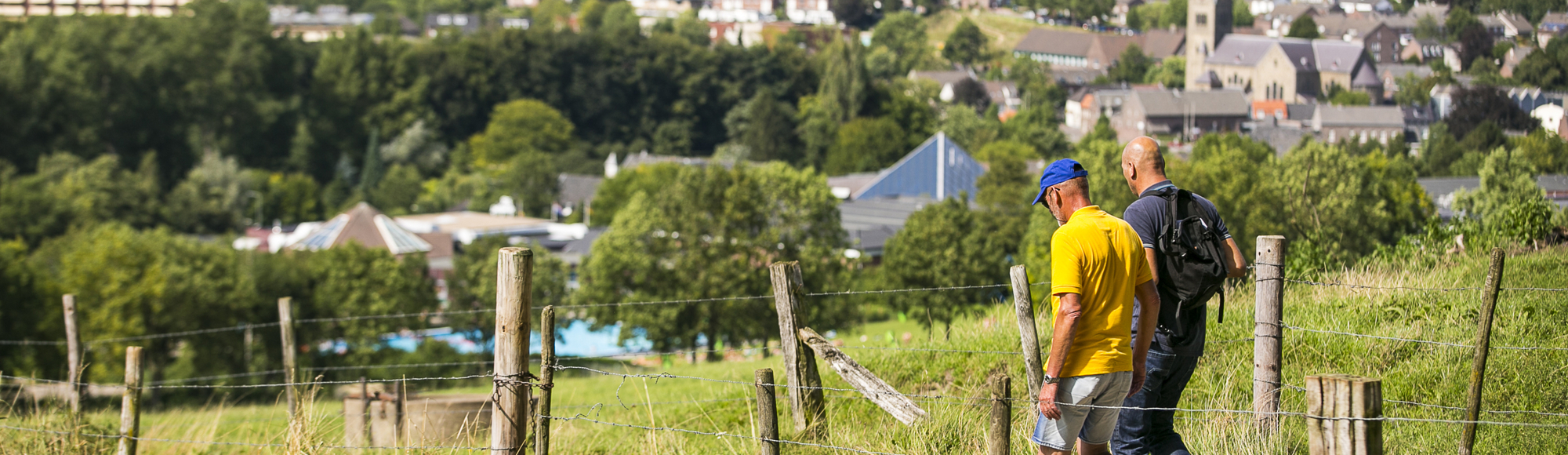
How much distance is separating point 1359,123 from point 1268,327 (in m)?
48.9

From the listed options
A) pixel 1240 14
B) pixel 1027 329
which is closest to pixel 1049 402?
pixel 1027 329

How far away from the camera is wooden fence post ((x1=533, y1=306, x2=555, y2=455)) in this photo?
179 inches

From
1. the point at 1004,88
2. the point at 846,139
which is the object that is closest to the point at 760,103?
the point at 846,139

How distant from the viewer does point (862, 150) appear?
88.1 metres

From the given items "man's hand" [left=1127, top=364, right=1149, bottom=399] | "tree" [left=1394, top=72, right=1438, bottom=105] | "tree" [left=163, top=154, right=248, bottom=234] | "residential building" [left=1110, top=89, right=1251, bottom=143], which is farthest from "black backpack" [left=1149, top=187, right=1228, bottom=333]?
"tree" [left=163, top=154, right=248, bottom=234]

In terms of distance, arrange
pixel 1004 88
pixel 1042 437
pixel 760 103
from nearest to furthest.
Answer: pixel 1042 437
pixel 760 103
pixel 1004 88

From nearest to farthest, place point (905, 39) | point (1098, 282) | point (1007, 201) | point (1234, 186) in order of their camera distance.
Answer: point (1098, 282) → point (1234, 186) → point (1007, 201) → point (905, 39)

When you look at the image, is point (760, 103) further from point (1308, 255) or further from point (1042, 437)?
point (1042, 437)

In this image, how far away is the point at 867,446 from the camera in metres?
5.47

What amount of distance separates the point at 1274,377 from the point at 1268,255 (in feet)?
1.60

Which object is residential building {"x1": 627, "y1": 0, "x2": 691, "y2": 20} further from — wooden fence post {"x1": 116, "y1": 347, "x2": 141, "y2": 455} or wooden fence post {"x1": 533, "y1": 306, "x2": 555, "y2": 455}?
A: wooden fence post {"x1": 533, "y1": 306, "x2": 555, "y2": 455}

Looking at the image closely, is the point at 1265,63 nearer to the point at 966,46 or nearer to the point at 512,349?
the point at 512,349

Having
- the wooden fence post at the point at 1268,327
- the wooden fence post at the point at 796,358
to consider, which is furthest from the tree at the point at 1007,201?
the wooden fence post at the point at 1268,327

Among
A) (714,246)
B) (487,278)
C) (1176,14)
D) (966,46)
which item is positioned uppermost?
(966,46)
